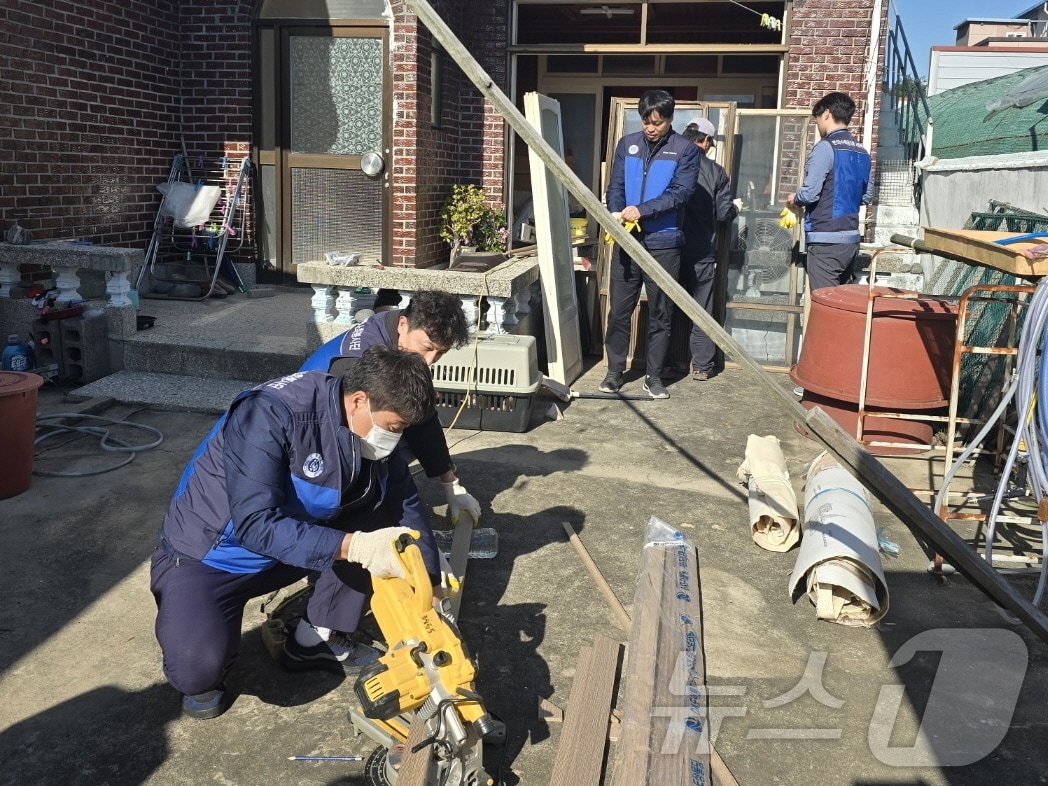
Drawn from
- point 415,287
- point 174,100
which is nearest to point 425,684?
point 415,287

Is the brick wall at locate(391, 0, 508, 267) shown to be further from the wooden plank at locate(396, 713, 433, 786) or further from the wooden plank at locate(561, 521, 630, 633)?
the wooden plank at locate(396, 713, 433, 786)

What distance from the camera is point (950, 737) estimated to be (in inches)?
123

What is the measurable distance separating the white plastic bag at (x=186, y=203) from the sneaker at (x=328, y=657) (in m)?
6.46

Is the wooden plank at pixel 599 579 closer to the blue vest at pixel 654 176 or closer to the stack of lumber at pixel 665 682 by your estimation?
the stack of lumber at pixel 665 682

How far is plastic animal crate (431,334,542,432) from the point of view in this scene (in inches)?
242

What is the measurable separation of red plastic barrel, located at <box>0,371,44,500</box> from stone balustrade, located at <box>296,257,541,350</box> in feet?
7.64

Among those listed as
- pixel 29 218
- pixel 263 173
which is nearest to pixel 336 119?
pixel 263 173

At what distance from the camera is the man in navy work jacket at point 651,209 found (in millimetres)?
7078

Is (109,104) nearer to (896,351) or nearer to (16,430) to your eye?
(16,430)

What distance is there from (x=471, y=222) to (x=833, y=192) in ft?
11.9

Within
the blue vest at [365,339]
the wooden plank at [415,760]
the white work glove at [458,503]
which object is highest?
the blue vest at [365,339]

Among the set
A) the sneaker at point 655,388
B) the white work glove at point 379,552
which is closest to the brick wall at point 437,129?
the sneaker at point 655,388

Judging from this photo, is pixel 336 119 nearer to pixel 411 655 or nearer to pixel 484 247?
pixel 484 247

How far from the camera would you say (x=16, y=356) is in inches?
260
